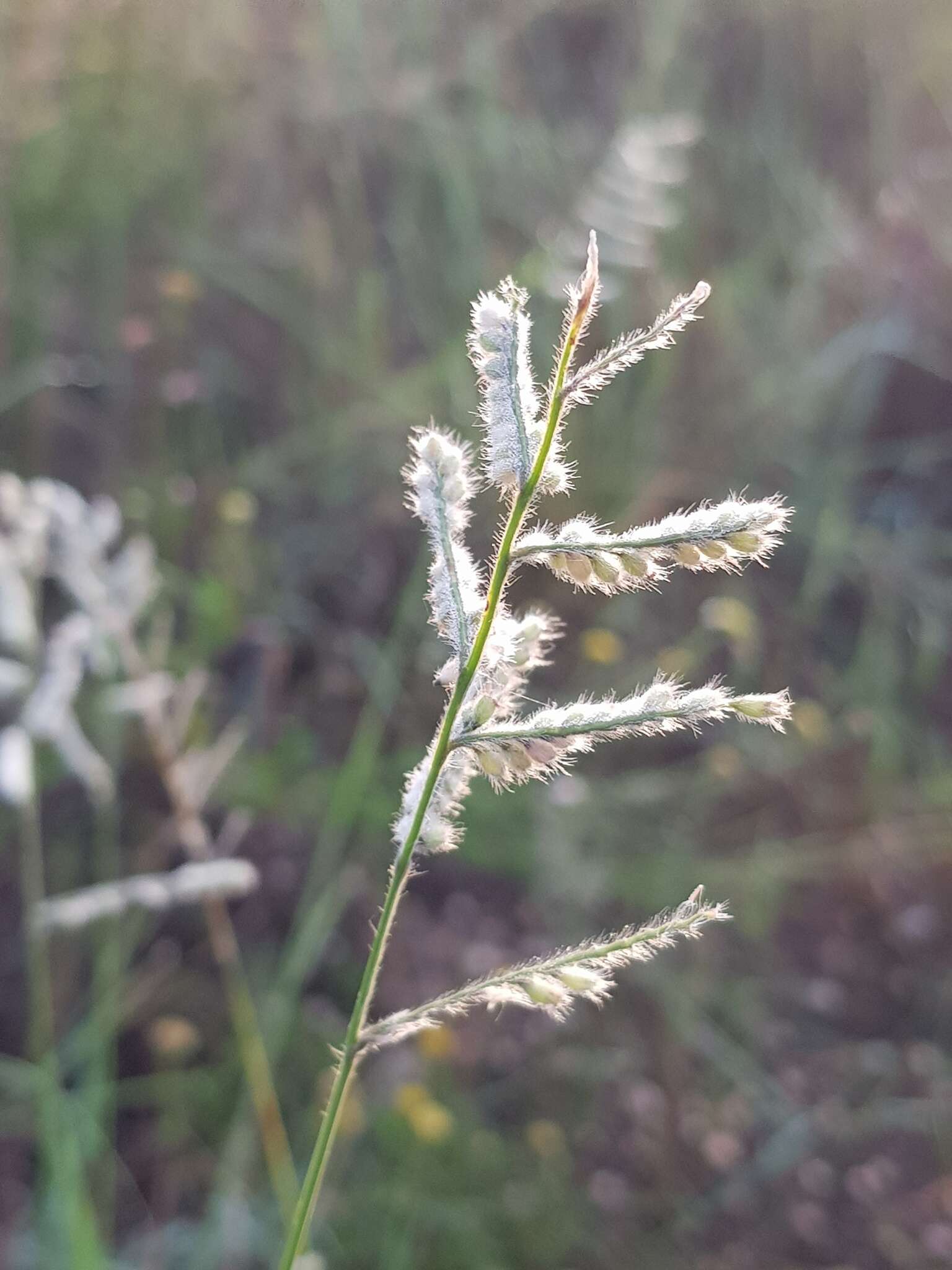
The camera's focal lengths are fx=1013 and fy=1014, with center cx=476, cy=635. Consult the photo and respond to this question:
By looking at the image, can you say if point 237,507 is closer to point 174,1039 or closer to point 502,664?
point 174,1039

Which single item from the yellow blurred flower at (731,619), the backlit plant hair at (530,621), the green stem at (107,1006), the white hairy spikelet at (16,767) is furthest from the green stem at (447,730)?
the yellow blurred flower at (731,619)

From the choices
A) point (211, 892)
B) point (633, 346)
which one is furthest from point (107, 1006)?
point (633, 346)

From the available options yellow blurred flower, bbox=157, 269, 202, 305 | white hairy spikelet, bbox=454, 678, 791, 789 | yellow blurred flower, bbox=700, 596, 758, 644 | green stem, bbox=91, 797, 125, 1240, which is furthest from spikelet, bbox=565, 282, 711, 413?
yellow blurred flower, bbox=157, 269, 202, 305

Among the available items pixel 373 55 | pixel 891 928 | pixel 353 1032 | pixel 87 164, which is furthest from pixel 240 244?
pixel 353 1032

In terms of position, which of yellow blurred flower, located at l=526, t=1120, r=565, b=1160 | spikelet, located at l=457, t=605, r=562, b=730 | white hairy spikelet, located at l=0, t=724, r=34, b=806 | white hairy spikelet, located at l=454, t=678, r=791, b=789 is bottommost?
yellow blurred flower, located at l=526, t=1120, r=565, b=1160

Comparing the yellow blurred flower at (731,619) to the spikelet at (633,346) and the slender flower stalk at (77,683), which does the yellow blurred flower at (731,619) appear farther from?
the spikelet at (633,346)

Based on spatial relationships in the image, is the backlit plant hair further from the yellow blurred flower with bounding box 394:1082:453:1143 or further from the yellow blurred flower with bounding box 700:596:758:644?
the yellow blurred flower with bounding box 700:596:758:644
